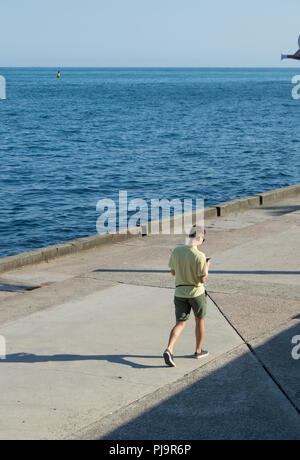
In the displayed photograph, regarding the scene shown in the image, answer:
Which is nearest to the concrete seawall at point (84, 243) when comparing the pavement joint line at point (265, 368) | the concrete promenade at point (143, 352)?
the concrete promenade at point (143, 352)

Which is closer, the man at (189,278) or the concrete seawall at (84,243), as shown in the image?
the man at (189,278)

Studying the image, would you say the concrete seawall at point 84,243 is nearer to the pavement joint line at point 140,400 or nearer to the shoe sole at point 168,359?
the shoe sole at point 168,359

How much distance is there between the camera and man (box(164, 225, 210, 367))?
6879 mm

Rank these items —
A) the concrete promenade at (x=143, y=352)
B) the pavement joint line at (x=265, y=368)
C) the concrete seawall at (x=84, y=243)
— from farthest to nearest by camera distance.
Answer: the concrete seawall at (x=84, y=243)
the pavement joint line at (x=265, y=368)
the concrete promenade at (x=143, y=352)

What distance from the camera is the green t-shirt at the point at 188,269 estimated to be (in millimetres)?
6863

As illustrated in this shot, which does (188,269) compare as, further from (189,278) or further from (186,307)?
(186,307)

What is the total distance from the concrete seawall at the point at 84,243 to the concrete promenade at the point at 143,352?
215 millimetres

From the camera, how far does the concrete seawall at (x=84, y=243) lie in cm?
1196

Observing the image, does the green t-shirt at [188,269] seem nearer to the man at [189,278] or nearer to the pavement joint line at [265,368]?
the man at [189,278]

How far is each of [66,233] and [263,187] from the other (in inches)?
460

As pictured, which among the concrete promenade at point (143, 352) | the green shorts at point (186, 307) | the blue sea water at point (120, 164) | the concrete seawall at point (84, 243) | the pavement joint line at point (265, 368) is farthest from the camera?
the blue sea water at point (120, 164)

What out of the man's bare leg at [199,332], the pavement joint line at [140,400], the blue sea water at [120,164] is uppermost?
the man's bare leg at [199,332]

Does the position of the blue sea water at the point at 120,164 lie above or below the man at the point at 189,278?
below
